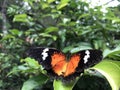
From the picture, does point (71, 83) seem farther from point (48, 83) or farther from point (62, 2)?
point (62, 2)

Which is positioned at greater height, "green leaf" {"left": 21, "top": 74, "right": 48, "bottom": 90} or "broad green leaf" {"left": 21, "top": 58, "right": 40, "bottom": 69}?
"broad green leaf" {"left": 21, "top": 58, "right": 40, "bottom": 69}

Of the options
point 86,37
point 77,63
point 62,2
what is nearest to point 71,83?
point 77,63

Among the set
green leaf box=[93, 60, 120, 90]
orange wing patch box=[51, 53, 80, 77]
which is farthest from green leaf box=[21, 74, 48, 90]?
green leaf box=[93, 60, 120, 90]

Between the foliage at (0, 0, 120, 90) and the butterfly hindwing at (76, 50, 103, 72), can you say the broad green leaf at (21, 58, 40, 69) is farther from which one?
the butterfly hindwing at (76, 50, 103, 72)

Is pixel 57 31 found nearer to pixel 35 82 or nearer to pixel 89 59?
pixel 35 82

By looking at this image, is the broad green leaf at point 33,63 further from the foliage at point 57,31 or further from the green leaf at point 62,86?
the green leaf at point 62,86

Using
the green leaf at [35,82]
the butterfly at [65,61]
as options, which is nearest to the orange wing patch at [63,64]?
the butterfly at [65,61]
